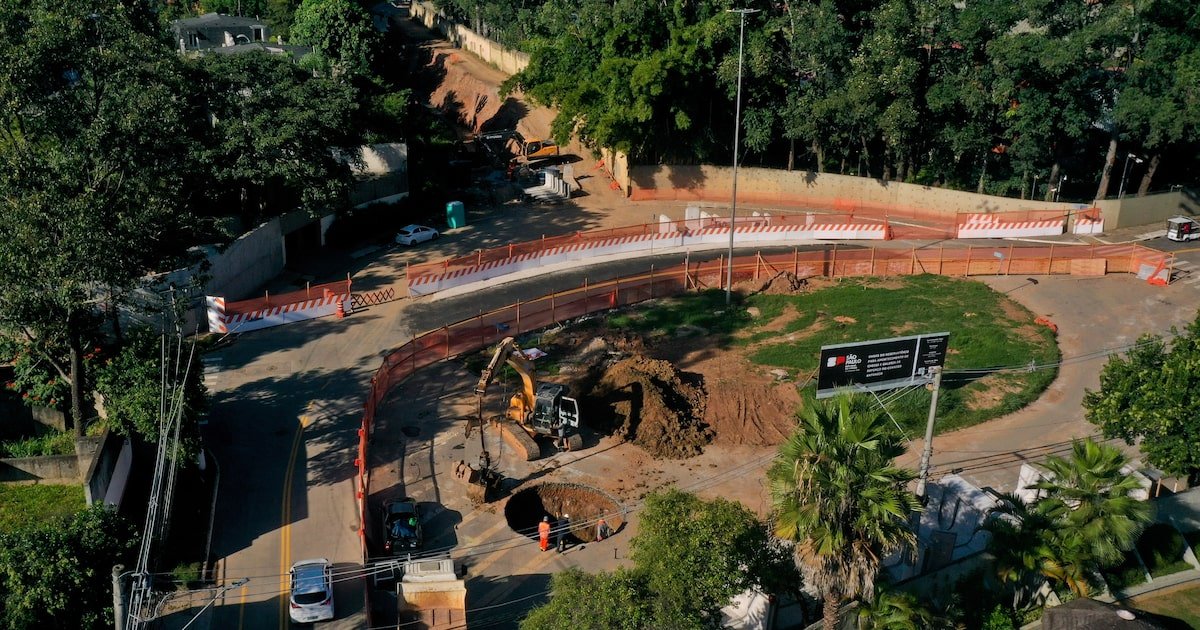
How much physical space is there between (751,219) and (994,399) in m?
23.2

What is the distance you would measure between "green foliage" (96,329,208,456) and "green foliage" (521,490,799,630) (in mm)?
15899

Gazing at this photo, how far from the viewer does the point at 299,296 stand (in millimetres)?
50000

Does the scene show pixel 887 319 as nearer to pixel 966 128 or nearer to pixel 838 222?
pixel 838 222

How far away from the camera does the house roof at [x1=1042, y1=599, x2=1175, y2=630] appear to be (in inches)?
1112

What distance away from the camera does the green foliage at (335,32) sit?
84.4m

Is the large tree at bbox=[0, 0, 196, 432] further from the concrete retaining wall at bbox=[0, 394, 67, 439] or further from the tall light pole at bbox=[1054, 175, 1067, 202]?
the tall light pole at bbox=[1054, 175, 1067, 202]

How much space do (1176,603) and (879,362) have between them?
12764 millimetres

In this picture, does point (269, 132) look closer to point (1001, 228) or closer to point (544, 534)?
point (544, 534)

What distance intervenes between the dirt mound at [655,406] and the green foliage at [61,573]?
18.6 metres

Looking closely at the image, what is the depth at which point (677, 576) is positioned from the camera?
25.2 meters

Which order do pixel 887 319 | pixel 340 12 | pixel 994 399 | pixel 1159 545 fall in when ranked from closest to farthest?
pixel 1159 545
pixel 994 399
pixel 887 319
pixel 340 12

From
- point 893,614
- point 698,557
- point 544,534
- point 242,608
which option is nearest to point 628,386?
point 544,534

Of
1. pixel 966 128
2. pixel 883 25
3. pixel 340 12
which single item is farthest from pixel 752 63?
pixel 340 12

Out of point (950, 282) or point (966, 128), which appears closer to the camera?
point (950, 282)
